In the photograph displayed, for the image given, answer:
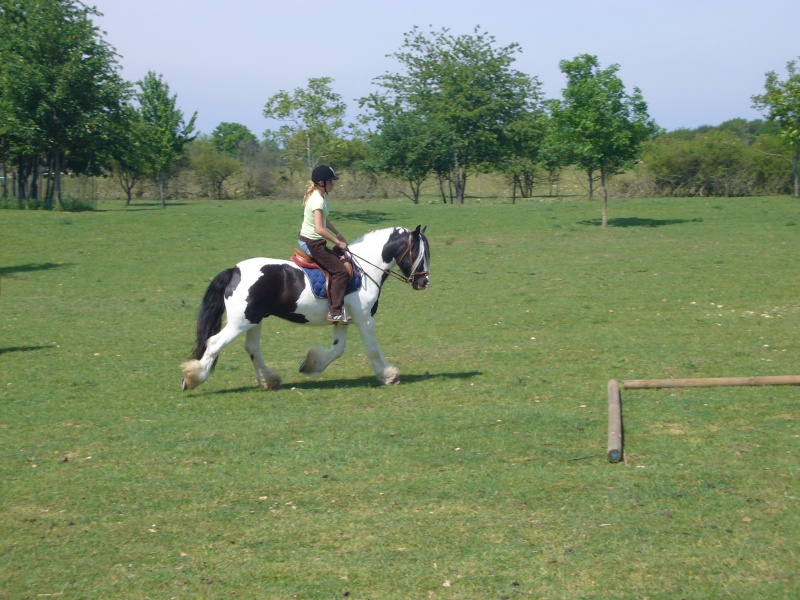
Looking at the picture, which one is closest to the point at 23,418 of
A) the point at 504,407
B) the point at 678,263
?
the point at 504,407

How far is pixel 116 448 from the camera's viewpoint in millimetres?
8883

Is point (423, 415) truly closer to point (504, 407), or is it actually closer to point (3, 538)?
point (504, 407)

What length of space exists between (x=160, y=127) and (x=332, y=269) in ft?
151

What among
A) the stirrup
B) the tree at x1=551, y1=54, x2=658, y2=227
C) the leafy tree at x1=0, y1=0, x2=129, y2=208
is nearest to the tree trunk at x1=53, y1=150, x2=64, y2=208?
the leafy tree at x1=0, y1=0, x2=129, y2=208

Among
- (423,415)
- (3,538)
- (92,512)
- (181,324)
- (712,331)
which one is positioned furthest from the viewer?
(181,324)

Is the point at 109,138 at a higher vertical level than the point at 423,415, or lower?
higher

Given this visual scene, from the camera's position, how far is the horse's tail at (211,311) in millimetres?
11000

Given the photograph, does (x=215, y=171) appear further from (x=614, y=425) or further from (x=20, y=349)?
(x=614, y=425)

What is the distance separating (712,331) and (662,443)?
7.30 m

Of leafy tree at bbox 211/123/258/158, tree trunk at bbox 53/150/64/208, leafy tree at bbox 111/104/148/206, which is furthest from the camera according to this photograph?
leafy tree at bbox 211/123/258/158

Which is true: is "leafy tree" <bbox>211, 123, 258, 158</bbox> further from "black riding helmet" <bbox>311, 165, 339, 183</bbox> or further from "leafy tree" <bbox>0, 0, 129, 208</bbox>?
"black riding helmet" <bbox>311, 165, 339, 183</bbox>

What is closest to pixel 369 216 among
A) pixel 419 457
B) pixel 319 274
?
pixel 319 274

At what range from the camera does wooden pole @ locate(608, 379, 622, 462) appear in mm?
8153

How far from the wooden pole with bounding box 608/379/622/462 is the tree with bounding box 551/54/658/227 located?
78.3 feet
